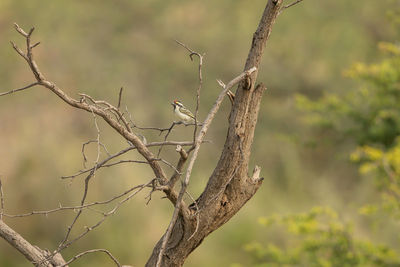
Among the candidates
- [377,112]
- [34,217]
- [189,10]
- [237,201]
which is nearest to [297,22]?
[189,10]

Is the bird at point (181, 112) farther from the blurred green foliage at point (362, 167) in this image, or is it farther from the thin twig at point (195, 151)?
the blurred green foliage at point (362, 167)

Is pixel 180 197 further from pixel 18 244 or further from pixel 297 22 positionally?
pixel 297 22

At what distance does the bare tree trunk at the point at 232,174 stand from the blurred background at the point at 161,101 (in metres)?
5.98

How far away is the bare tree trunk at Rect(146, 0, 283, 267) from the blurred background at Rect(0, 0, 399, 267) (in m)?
5.98

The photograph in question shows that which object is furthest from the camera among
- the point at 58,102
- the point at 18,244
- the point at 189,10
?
the point at 189,10

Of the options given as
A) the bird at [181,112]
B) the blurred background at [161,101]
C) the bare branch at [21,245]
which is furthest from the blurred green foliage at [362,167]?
the bare branch at [21,245]

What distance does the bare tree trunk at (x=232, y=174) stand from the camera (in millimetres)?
3119

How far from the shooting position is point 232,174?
10.4ft

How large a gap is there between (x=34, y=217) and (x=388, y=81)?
576 centimetres

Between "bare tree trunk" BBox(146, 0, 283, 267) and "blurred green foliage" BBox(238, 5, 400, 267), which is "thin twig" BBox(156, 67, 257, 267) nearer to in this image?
"bare tree trunk" BBox(146, 0, 283, 267)

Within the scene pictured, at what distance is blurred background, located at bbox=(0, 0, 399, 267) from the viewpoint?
1008cm

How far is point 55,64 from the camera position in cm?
1352

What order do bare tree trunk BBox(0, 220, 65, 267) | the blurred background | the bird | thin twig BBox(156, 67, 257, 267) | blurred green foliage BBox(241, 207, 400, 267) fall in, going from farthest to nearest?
1. the blurred background
2. blurred green foliage BBox(241, 207, 400, 267)
3. the bird
4. bare tree trunk BBox(0, 220, 65, 267)
5. thin twig BBox(156, 67, 257, 267)

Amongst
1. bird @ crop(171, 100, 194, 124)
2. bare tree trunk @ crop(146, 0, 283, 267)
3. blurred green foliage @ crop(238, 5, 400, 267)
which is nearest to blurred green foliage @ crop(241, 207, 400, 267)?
blurred green foliage @ crop(238, 5, 400, 267)
